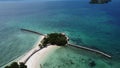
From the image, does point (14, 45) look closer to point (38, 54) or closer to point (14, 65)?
point (38, 54)

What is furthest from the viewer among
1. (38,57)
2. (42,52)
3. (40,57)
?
(42,52)

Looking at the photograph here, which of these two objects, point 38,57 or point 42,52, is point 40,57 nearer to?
point 38,57

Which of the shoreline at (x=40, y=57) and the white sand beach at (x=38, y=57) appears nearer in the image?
the shoreline at (x=40, y=57)

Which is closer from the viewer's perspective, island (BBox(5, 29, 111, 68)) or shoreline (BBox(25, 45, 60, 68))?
island (BBox(5, 29, 111, 68))

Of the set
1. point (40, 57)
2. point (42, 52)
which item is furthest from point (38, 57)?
point (42, 52)

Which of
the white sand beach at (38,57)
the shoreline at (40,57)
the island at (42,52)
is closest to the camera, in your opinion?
the island at (42,52)

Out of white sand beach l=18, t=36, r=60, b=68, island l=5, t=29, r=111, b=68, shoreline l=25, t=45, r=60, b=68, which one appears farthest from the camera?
white sand beach l=18, t=36, r=60, b=68

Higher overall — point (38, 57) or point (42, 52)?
point (42, 52)

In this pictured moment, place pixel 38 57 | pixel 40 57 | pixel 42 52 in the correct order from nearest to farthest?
1. pixel 38 57
2. pixel 40 57
3. pixel 42 52

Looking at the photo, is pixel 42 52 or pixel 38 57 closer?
pixel 38 57

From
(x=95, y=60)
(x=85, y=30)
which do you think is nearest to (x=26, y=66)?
(x=95, y=60)

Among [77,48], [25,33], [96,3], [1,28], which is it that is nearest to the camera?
[77,48]
